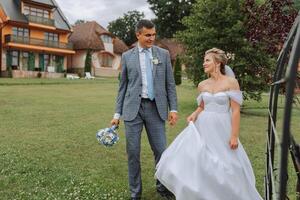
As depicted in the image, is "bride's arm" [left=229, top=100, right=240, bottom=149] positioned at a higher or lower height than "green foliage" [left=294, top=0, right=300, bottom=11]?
lower

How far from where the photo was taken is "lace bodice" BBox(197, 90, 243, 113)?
17.5 ft

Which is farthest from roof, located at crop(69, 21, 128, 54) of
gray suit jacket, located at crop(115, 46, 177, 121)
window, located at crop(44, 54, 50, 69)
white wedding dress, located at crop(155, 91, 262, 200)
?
white wedding dress, located at crop(155, 91, 262, 200)

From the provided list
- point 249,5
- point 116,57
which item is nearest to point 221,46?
point 249,5

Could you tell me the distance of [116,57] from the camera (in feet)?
207

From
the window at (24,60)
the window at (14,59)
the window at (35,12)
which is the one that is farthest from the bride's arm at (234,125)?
the window at (35,12)

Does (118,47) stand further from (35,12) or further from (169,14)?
(169,14)

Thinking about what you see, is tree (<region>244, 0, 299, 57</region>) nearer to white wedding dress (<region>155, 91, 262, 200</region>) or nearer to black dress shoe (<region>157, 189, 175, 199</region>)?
white wedding dress (<region>155, 91, 262, 200</region>)

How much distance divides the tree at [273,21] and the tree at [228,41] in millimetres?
7552

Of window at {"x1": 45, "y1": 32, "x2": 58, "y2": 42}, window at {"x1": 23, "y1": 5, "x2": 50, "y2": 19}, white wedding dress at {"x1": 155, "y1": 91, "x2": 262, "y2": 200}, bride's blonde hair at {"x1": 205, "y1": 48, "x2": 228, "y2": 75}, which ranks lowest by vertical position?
white wedding dress at {"x1": 155, "y1": 91, "x2": 262, "y2": 200}

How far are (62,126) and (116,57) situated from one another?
50.4m

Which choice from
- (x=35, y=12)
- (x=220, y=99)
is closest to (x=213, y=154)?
(x=220, y=99)

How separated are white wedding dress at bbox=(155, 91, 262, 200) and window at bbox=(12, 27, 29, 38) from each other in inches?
1843

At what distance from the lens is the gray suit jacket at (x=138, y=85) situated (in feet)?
18.9

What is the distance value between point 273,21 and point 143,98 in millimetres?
Answer: 4123
